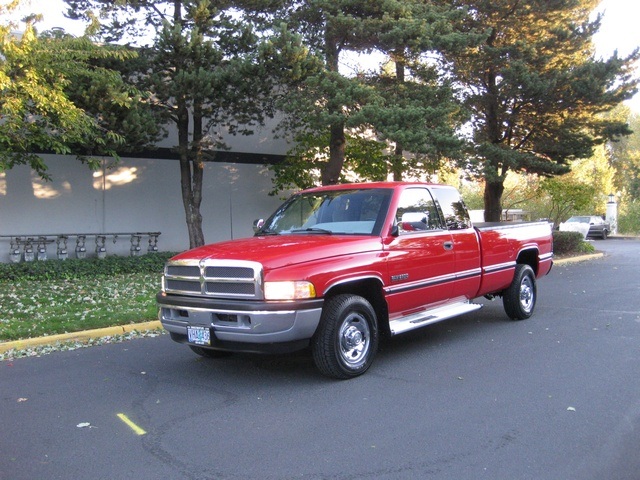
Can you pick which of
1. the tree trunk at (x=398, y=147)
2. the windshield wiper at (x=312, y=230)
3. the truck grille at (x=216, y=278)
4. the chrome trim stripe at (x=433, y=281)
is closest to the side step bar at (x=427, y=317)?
the chrome trim stripe at (x=433, y=281)

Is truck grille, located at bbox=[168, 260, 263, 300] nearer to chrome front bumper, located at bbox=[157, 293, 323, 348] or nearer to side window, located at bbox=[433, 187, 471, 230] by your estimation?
chrome front bumper, located at bbox=[157, 293, 323, 348]

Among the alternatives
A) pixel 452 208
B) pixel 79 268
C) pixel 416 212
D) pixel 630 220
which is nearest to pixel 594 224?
pixel 630 220

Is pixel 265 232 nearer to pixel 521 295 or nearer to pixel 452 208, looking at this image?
pixel 452 208

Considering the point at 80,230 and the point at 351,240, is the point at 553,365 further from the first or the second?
the point at 80,230

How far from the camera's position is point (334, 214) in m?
6.90

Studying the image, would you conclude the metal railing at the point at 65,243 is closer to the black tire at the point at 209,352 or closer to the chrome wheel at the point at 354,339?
the black tire at the point at 209,352

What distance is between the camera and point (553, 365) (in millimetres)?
6406

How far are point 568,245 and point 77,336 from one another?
1892 centimetres

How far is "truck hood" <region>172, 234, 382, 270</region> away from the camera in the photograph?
551cm

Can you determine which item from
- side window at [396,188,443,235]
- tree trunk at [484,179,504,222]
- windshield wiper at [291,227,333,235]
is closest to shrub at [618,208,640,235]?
tree trunk at [484,179,504,222]

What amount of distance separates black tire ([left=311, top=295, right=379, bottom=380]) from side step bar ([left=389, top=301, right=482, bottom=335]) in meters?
0.36

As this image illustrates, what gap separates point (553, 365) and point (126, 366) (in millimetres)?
4769

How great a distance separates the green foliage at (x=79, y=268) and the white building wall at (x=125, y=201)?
1.75 m

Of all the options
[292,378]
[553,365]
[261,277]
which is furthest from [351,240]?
[553,365]
